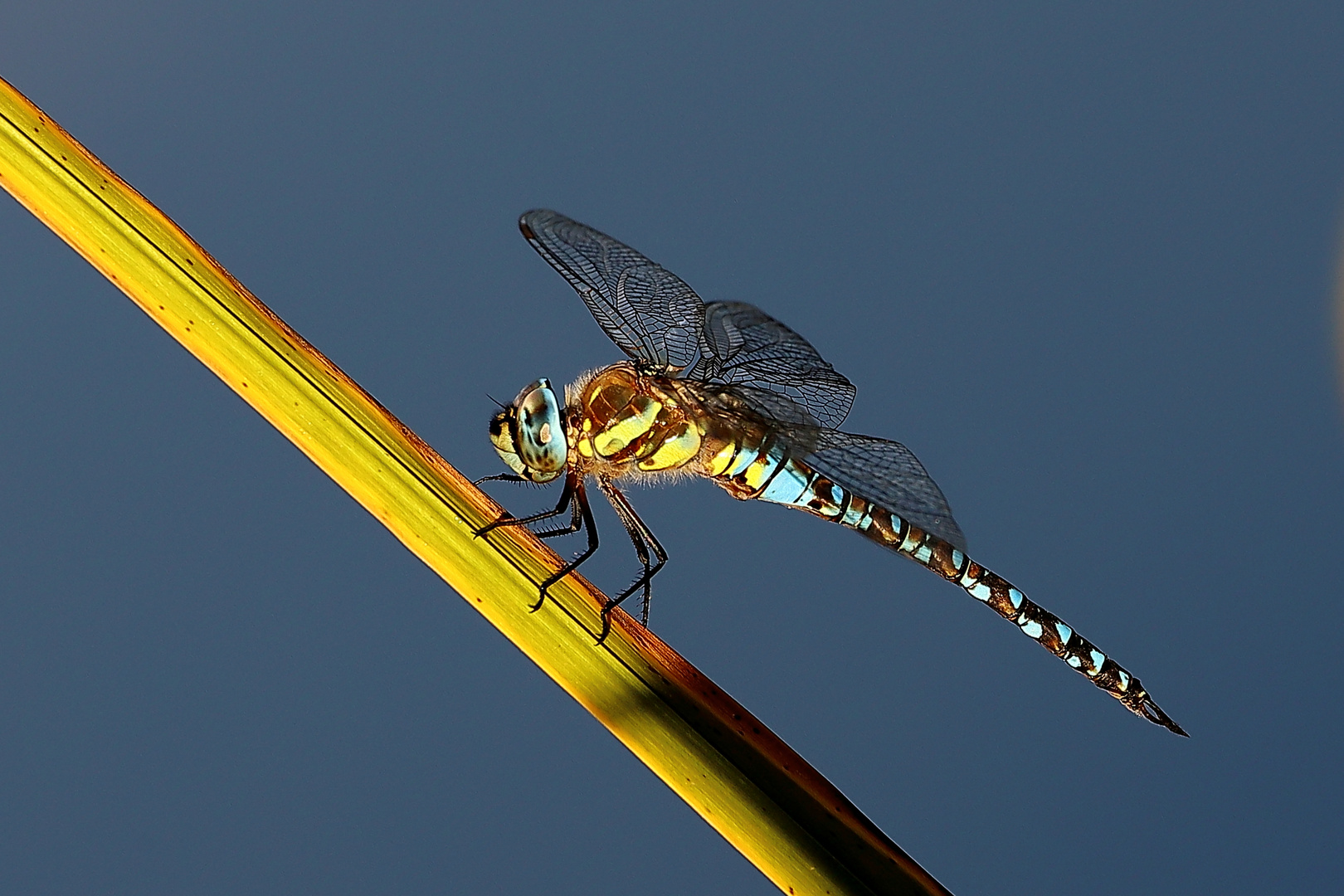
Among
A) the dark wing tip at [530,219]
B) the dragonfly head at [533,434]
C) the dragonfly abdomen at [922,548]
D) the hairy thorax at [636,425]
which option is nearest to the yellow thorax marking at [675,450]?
the hairy thorax at [636,425]

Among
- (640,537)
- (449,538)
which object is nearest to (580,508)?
(640,537)

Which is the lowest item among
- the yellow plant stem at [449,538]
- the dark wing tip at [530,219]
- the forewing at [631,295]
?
the yellow plant stem at [449,538]

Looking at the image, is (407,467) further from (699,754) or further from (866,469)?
(866,469)

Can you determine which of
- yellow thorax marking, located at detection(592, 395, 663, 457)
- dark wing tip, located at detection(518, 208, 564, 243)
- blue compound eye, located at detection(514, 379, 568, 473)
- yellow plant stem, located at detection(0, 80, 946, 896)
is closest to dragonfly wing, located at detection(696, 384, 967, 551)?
yellow thorax marking, located at detection(592, 395, 663, 457)

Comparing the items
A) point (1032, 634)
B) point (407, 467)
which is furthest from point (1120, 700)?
point (407, 467)

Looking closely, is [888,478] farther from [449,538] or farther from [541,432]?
[449,538]

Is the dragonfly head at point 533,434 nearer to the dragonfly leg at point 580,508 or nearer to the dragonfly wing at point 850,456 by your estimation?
the dragonfly leg at point 580,508

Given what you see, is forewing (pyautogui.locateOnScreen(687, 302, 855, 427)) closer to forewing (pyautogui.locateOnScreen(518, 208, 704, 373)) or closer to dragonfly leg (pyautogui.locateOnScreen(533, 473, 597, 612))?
forewing (pyautogui.locateOnScreen(518, 208, 704, 373))
